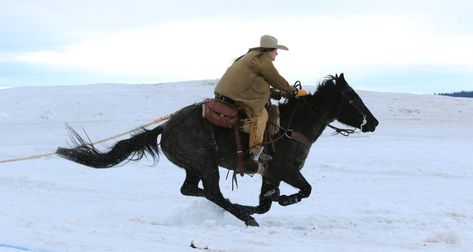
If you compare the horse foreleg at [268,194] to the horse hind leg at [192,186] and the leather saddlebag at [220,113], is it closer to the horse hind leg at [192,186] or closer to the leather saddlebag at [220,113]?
the horse hind leg at [192,186]

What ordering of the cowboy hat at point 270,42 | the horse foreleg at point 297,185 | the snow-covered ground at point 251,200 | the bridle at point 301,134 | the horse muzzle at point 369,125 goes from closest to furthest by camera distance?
the snow-covered ground at point 251,200 → the cowboy hat at point 270,42 → the horse foreleg at point 297,185 → the bridle at point 301,134 → the horse muzzle at point 369,125

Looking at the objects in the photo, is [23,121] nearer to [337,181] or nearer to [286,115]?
[337,181]

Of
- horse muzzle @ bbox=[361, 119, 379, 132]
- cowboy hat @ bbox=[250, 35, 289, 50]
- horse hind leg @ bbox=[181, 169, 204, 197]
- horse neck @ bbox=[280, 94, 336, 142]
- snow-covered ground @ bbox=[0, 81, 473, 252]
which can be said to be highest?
cowboy hat @ bbox=[250, 35, 289, 50]

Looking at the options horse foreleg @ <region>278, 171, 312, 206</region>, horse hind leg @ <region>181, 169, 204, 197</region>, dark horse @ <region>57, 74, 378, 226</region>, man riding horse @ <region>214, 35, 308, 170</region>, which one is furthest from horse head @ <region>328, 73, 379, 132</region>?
horse hind leg @ <region>181, 169, 204, 197</region>

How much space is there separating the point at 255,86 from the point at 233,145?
0.79m

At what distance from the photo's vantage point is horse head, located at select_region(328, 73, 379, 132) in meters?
8.16

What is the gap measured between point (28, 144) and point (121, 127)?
4.46 metres

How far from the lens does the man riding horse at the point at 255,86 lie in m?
7.55

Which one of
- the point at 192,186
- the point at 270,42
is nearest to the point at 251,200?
the point at 192,186

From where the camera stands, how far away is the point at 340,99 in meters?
8.20

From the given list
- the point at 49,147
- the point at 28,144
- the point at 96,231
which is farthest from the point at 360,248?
the point at 28,144

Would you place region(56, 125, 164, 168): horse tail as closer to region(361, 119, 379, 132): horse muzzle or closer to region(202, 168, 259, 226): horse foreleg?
region(202, 168, 259, 226): horse foreleg

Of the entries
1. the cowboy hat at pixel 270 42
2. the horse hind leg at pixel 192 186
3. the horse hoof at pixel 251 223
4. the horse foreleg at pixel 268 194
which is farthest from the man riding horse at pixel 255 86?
the horse hind leg at pixel 192 186

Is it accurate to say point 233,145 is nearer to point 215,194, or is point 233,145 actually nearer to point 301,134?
point 215,194
